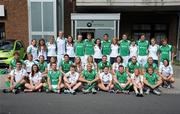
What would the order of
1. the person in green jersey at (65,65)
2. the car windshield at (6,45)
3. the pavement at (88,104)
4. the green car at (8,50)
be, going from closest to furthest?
1. the pavement at (88,104)
2. the person in green jersey at (65,65)
3. the green car at (8,50)
4. the car windshield at (6,45)

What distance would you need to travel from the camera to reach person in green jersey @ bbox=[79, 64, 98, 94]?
32.7 feet

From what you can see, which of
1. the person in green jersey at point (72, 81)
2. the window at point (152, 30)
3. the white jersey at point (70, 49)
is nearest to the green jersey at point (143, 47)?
the white jersey at point (70, 49)

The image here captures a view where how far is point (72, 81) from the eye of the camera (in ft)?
32.6

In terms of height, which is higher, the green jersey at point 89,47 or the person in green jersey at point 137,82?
the green jersey at point 89,47

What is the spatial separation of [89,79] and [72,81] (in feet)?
1.88

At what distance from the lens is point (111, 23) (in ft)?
59.4

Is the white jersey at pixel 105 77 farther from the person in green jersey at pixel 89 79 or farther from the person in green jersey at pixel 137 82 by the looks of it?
the person in green jersey at pixel 137 82

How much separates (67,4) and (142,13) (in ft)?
17.9

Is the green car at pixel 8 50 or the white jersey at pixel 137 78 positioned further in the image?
the green car at pixel 8 50

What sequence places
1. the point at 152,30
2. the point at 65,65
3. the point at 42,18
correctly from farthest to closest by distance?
the point at 152,30
the point at 42,18
the point at 65,65

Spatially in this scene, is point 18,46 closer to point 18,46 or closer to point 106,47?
point 18,46

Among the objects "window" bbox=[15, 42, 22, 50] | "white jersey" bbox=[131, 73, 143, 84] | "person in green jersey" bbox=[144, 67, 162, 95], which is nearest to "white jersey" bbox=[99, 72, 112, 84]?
"white jersey" bbox=[131, 73, 143, 84]

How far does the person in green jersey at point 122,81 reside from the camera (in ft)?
32.5

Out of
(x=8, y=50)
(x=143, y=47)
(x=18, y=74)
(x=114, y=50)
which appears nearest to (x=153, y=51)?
(x=143, y=47)
